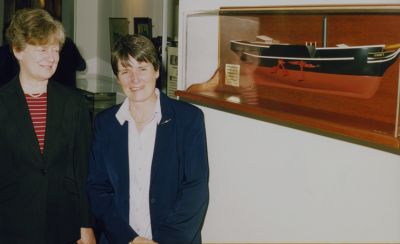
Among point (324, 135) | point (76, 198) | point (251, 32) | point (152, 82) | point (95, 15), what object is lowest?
point (76, 198)

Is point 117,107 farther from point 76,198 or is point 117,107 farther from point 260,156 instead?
point 260,156

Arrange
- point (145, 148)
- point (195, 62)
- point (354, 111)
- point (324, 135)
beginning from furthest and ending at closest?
1. point (195, 62)
2. point (145, 148)
3. point (324, 135)
4. point (354, 111)

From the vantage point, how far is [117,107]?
183 centimetres

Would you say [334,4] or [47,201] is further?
[47,201]

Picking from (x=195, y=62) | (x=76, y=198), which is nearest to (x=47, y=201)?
(x=76, y=198)

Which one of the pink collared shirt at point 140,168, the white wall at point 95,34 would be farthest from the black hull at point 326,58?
the white wall at point 95,34

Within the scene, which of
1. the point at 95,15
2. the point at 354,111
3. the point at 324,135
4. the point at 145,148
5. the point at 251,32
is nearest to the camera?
the point at 354,111

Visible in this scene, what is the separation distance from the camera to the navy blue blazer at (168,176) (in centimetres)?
171

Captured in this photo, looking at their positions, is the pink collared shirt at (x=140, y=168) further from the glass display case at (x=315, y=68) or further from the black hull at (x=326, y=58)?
the black hull at (x=326, y=58)

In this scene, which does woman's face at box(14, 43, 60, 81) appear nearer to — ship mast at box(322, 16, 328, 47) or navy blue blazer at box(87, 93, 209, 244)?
Result: navy blue blazer at box(87, 93, 209, 244)

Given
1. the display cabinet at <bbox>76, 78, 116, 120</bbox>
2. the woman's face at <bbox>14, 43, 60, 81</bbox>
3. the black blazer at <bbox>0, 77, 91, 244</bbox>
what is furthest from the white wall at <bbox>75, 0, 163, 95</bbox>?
the woman's face at <bbox>14, 43, 60, 81</bbox>

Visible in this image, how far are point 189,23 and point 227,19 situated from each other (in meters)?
0.28

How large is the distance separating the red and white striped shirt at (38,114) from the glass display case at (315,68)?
Result: 571 millimetres

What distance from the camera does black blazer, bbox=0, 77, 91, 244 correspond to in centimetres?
174
